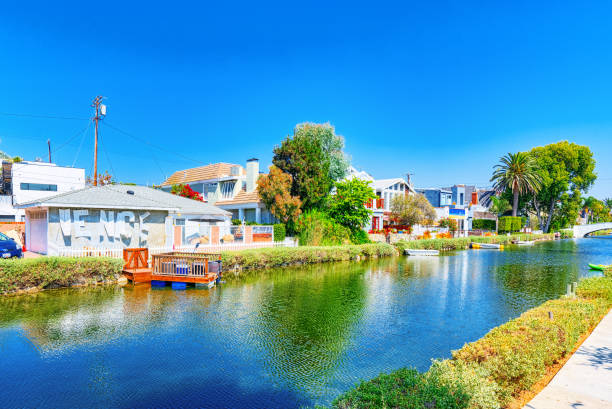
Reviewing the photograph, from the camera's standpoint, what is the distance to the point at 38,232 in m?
22.8

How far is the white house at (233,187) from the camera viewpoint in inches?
1351

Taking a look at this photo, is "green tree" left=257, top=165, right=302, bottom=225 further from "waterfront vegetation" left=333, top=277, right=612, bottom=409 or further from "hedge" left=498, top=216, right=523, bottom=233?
"hedge" left=498, top=216, right=523, bottom=233

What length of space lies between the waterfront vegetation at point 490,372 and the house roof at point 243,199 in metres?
26.9

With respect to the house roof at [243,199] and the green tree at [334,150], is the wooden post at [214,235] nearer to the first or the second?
the house roof at [243,199]

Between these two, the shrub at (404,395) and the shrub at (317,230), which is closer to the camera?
the shrub at (404,395)

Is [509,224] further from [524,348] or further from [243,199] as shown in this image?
[524,348]

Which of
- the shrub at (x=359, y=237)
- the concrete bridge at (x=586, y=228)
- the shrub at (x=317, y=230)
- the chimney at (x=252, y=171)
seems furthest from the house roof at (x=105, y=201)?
the concrete bridge at (x=586, y=228)

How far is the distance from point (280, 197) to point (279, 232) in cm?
290

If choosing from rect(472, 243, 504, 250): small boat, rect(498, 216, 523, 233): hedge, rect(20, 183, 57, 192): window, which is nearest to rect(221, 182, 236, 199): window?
rect(20, 183, 57, 192): window

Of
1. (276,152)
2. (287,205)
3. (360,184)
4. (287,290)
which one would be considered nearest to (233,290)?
(287,290)

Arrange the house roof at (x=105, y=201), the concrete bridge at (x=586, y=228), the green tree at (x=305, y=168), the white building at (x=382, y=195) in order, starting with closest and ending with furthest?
1. the house roof at (x=105, y=201)
2. the green tree at (x=305, y=168)
3. the white building at (x=382, y=195)
4. the concrete bridge at (x=586, y=228)

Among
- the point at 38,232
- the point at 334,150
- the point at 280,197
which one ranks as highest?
the point at 334,150

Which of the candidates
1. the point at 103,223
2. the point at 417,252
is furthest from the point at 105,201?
the point at 417,252

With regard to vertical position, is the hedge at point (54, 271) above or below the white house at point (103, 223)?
below
